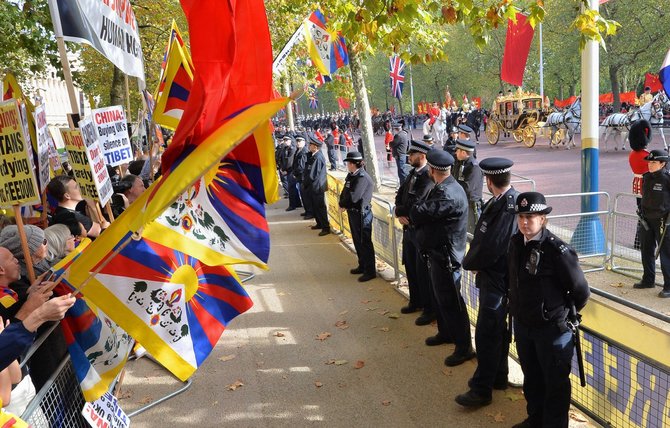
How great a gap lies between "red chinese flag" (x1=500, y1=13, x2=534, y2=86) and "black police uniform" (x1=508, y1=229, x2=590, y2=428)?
6536mm

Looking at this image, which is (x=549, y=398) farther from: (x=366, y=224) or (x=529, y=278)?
(x=366, y=224)

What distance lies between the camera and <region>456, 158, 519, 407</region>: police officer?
4.45 m

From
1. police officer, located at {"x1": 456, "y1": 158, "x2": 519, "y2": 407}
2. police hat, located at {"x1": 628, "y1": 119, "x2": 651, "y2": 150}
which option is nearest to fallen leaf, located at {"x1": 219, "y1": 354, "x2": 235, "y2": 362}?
police officer, located at {"x1": 456, "y1": 158, "x2": 519, "y2": 407}

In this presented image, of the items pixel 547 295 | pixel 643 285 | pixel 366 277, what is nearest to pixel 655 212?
pixel 643 285

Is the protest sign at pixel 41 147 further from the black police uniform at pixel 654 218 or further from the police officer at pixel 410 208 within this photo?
the black police uniform at pixel 654 218

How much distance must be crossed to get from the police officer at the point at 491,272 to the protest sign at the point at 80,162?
10.7 ft

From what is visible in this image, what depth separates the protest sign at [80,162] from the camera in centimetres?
478

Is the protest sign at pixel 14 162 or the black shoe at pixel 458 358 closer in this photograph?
the protest sign at pixel 14 162

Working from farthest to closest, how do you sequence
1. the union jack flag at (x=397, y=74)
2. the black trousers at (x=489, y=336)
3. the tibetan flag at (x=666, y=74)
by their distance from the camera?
the union jack flag at (x=397, y=74)
the tibetan flag at (x=666, y=74)
the black trousers at (x=489, y=336)

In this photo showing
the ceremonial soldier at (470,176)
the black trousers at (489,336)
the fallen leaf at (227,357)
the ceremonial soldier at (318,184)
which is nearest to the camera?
the black trousers at (489,336)

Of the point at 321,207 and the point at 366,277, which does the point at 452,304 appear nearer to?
the point at 366,277

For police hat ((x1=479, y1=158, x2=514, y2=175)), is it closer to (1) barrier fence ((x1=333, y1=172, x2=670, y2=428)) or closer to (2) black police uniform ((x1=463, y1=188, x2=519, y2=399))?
(2) black police uniform ((x1=463, y1=188, x2=519, y2=399))

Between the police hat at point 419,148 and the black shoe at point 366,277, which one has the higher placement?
the police hat at point 419,148

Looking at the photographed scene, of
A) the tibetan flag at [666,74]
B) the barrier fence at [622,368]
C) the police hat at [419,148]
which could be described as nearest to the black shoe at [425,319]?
the barrier fence at [622,368]
